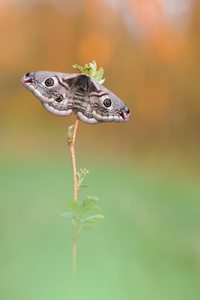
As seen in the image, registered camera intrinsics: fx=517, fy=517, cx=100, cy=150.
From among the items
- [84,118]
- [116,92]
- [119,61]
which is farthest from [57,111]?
[119,61]

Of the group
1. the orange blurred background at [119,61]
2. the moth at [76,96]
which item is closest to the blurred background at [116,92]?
the orange blurred background at [119,61]

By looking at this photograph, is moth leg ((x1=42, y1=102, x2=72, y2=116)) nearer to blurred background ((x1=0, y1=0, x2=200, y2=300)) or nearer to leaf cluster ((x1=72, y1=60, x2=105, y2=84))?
leaf cluster ((x1=72, y1=60, x2=105, y2=84))

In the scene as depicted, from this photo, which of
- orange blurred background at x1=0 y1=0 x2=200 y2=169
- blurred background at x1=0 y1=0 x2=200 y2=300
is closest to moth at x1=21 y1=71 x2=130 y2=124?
blurred background at x1=0 y1=0 x2=200 y2=300

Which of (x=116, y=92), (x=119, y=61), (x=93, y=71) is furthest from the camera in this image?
(x=119, y=61)

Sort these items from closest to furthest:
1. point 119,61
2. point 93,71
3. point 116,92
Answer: point 93,71
point 116,92
point 119,61

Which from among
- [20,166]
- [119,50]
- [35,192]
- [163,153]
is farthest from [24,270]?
[119,50]

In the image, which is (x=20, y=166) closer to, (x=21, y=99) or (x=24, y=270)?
(x=21, y=99)

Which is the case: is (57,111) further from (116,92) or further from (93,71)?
(116,92)
